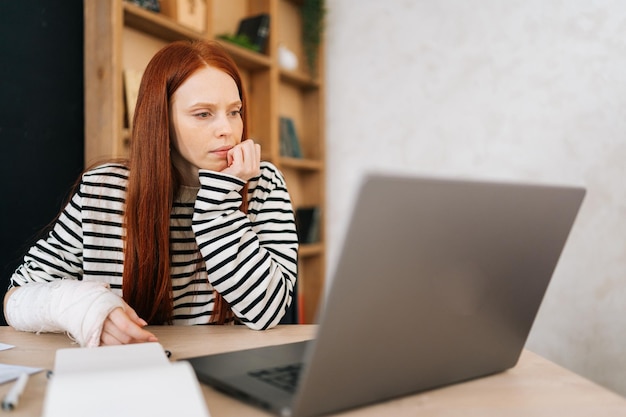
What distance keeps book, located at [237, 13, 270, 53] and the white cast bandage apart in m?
2.02

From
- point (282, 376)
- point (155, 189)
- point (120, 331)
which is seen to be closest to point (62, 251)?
point (155, 189)

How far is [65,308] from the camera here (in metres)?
Answer: 0.91

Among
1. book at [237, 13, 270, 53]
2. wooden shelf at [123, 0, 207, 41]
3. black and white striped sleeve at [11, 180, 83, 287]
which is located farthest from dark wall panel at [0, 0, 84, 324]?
book at [237, 13, 270, 53]

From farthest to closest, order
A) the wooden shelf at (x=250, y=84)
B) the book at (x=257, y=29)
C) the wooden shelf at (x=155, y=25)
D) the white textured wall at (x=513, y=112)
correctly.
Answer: the book at (x=257, y=29) → the white textured wall at (x=513, y=112) → the wooden shelf at (x=155, y=25) → the wooden shelf at (x=250, y=84)

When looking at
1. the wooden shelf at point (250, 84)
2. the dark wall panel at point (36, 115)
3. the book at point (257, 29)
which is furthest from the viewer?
the book at point (257, 29)

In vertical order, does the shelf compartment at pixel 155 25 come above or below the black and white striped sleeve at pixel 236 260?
above

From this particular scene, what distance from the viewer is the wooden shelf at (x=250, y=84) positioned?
2008 millimetres

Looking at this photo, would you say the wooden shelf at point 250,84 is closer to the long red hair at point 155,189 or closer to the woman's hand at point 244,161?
the long red hair at point 155,189

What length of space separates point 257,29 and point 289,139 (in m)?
0.61

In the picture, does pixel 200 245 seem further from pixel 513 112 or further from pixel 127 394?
pixel 513 112

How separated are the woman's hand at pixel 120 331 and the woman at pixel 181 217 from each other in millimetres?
252

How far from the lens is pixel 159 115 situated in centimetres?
124

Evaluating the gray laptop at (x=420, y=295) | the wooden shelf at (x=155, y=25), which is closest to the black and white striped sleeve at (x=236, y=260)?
the gray laptop at (x=420, y=295)

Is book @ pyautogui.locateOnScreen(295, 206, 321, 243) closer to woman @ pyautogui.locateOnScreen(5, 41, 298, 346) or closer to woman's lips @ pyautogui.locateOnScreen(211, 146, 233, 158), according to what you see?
woman @ pyautogui.locateOnScreen(5, 41, 298, 346)
